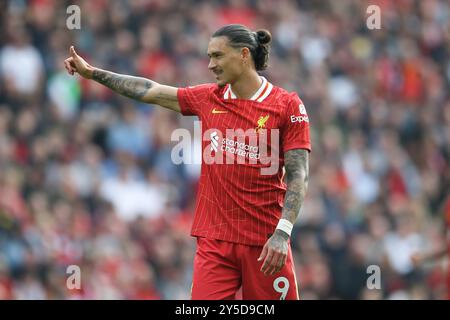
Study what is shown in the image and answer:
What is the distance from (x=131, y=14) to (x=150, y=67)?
1.05 metres

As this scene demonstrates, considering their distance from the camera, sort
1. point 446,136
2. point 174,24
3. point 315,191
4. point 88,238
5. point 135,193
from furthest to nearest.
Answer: point 446,136
point 174,24
point 315,191
point 135,193
point 88,238

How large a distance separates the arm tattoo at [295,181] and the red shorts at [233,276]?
300 mm

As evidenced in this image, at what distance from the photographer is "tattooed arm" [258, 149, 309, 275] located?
7.29 m

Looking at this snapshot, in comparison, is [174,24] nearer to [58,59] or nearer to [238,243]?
[58,59]

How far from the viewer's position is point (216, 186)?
7.67m

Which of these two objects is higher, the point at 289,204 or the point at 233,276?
the point at 289,204

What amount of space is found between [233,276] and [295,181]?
765 mm

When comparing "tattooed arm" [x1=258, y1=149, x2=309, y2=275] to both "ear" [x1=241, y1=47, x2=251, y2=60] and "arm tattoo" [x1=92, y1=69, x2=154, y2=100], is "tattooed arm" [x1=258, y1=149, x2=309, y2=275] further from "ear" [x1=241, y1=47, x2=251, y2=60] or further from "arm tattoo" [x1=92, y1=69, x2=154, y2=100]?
"arm tattoo" [x1=92, y1=69, x2=154, y2=100]

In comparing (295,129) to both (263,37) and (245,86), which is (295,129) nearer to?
(245,86)

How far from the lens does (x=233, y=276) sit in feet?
25.1

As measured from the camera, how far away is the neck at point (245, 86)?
7793mm

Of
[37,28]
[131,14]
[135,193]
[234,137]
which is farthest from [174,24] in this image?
[234,137]

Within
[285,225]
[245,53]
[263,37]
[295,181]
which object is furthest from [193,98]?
[285,225]

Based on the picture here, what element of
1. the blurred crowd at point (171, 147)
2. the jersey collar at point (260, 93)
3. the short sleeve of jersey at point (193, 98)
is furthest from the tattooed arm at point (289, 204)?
the blurred crowd at point (171, 147)
